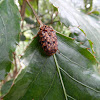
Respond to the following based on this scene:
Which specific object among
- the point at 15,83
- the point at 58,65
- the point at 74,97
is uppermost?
the point at 15,83

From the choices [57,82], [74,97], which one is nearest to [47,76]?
[57,82]

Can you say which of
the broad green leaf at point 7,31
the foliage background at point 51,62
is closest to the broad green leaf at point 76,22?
the foliage background at point 51,62

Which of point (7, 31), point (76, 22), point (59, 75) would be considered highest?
point (7, 31)

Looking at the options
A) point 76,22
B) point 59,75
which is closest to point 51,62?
point 59,75

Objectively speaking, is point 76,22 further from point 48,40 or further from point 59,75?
point 59,75

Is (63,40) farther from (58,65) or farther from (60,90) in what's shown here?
(60,90)

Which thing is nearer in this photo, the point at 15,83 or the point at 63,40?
the point at 15,83

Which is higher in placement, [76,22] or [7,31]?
Result: [7,31]

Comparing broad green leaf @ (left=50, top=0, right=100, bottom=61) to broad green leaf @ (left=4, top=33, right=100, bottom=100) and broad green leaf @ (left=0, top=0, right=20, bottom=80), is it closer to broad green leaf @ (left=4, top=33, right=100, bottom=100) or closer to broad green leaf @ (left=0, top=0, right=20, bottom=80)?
broad green leaf @ (left=4, top=33, right=100, bottom=100)
